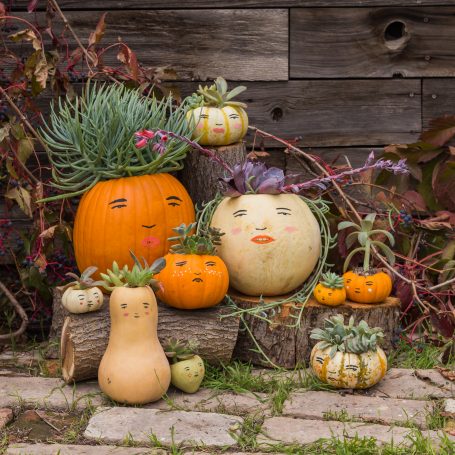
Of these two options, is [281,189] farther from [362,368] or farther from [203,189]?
[362,368]

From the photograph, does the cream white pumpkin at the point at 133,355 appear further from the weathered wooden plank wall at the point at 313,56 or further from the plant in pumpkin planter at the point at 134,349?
the weathered wooden plank wall at the point at 313,56

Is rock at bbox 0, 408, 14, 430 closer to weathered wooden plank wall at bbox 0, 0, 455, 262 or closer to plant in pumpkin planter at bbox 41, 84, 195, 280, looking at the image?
plant in pumpkin planter at bbox 41, 84, 195, 280

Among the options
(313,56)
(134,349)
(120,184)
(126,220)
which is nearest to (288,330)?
(134,349)

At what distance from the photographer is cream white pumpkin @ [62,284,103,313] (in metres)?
3.89

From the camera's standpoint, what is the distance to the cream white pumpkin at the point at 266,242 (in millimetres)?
4164

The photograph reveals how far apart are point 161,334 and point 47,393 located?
0.56 metres

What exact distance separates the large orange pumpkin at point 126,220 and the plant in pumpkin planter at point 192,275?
0.18 m

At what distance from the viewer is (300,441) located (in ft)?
10.9

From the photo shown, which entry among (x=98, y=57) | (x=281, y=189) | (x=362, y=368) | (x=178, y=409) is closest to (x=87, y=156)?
(x=98, y=57)

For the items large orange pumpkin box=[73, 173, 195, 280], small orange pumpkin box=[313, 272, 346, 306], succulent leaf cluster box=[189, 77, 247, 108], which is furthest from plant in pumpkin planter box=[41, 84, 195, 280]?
small orange pumpkin box=[313, 272, 346, 306]

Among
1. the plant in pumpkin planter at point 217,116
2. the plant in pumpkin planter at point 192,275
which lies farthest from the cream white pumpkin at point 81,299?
the plant in pumpkin planter at point 217,116

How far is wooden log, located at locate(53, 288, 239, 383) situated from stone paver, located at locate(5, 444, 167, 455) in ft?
2.06

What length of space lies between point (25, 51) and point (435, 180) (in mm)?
2431

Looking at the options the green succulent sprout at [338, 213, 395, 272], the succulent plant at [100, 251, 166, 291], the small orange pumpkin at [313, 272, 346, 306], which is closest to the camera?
the succulent plant at [100, 251, 166, 291]
